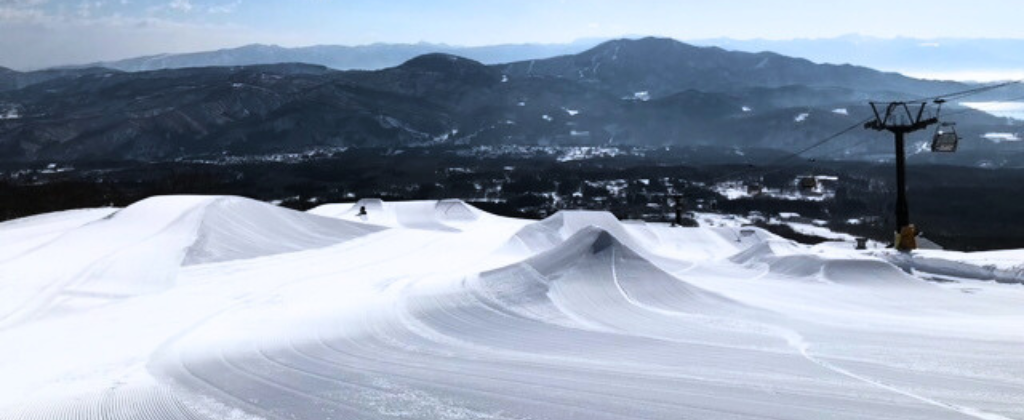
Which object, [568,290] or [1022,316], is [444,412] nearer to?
[568,290]

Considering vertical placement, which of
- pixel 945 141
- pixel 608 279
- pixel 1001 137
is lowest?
pixel 608 279

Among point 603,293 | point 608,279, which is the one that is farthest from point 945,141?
point 603,293

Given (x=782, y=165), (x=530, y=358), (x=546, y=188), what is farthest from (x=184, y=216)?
(x=782, y=165)

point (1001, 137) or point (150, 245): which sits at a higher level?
point (1001, 137)

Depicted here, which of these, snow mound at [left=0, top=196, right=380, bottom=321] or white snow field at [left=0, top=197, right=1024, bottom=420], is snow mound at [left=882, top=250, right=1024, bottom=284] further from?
snow mound at [left=0, top=196, right=380, bottom=321]

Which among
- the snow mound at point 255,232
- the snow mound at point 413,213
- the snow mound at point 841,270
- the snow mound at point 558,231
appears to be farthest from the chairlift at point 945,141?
the snow mound at point 413,213

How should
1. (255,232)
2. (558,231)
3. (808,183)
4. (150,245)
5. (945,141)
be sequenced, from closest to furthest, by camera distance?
(150,245), (255,232), (945,141), (558,231), (808,183)

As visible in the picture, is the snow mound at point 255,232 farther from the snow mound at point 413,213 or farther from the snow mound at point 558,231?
the snow mound at point 413,213

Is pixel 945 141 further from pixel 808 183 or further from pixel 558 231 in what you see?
pixel 558 231

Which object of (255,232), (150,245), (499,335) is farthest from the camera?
(255,232)
